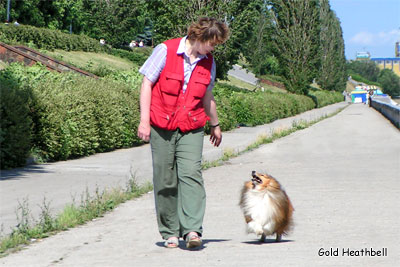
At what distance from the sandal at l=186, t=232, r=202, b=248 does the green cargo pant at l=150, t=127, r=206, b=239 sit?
49 mm

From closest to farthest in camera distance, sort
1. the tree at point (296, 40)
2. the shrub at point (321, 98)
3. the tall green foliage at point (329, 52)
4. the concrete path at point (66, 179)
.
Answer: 1. the concrete path at point (66, 179)
2. the tree at point (296, 40)
3. the shrub at point (321, 98)
4. the tall green foliage at point (329, 52)

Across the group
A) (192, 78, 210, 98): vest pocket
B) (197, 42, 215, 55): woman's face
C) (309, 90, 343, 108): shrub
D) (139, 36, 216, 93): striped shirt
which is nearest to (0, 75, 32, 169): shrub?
(139, 36, 216, 93): striped shirt

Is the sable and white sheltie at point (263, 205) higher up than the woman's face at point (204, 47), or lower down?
lower down

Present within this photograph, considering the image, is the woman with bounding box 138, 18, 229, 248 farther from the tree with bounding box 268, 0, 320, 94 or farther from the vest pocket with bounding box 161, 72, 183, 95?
the tree with bounding box 268, 0, 320, 94

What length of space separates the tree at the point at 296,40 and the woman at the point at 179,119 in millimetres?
57653

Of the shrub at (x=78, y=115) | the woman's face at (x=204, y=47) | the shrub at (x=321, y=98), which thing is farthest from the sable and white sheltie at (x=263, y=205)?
the shrub at (x=321, y=98)

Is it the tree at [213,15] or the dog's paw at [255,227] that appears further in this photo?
the tree at [213,15]

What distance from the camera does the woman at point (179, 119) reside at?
6.30 m

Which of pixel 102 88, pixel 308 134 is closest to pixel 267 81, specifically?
pixel 308 134

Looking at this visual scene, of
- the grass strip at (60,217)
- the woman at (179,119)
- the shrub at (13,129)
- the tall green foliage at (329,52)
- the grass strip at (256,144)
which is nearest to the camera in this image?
the woman at (179,119)

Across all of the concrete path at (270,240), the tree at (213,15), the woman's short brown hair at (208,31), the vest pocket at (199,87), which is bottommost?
the concrete path at (270,240)

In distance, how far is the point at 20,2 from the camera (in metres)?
66.1

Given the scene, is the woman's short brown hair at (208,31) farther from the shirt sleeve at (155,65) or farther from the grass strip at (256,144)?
the grass strip at (256,144)

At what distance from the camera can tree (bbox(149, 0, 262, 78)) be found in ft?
117
